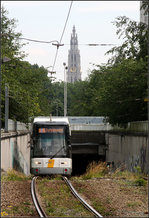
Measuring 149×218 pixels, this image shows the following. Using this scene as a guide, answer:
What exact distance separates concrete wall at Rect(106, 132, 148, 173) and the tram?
490 centimetres

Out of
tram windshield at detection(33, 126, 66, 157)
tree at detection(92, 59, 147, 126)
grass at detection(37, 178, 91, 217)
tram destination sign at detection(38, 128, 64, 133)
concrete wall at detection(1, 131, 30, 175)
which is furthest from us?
tree at detection(92, 59, 147, 126)

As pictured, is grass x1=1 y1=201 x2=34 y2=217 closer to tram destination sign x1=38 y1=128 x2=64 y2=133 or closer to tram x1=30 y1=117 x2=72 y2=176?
tram x1=30 y1=117 x2=72 y2=176

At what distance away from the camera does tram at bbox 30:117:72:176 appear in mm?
24484

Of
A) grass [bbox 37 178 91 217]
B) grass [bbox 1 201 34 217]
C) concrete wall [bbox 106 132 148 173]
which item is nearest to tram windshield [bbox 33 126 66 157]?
grass [bbox 37 178 91 217]

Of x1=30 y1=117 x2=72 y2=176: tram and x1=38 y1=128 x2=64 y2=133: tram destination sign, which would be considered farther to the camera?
x1=38 y1=128 x2=64 y2=133: tram destination sign

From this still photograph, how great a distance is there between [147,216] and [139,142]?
24.9 metres

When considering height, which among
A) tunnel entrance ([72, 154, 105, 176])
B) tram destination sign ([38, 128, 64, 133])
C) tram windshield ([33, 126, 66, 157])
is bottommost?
tunnel entrance ([72, 154, 105, 176])

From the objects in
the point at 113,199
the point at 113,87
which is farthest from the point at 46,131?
the point at 113,87

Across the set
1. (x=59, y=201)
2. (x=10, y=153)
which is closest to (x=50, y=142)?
(x=10, y=153)

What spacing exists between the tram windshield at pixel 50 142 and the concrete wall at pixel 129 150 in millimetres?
5049

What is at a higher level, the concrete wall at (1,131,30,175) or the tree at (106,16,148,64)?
the tree at (106,16,148,64)

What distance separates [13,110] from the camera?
129 ft

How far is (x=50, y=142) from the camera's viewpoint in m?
24.9

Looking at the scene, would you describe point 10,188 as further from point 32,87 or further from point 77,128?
point 77,128
